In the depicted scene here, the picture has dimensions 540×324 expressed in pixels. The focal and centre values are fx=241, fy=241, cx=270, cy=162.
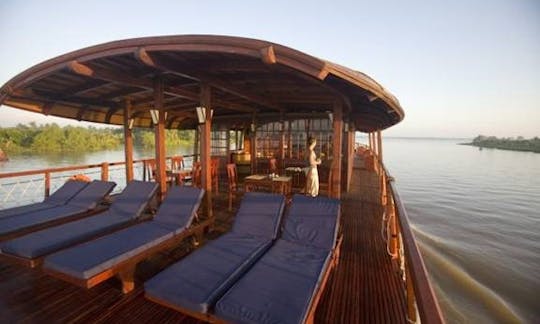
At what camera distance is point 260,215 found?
3609 millimetres

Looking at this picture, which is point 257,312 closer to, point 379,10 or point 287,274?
point 287,274

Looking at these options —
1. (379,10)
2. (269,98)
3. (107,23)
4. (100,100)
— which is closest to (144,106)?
(100,100)

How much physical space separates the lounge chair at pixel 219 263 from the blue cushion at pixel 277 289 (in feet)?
0.46

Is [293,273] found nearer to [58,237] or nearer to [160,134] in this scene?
[58,237]

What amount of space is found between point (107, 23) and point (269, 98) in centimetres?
772

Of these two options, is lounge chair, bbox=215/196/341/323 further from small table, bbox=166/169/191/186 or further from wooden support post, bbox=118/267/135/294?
small table, bbox=166/169/191/186

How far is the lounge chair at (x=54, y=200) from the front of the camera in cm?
415

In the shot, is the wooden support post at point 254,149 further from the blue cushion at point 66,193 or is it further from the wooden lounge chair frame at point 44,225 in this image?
the wooden lounge chair frame at point 44,225

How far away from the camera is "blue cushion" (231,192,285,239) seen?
11.2 feet

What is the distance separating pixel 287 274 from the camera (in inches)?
94.2

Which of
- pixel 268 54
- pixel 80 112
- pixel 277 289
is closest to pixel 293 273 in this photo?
pixel 277 289

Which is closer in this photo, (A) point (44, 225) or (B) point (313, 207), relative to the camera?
(B) point (313, 207)

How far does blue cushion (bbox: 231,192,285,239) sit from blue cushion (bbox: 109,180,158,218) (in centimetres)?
177

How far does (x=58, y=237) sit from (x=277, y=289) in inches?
118
